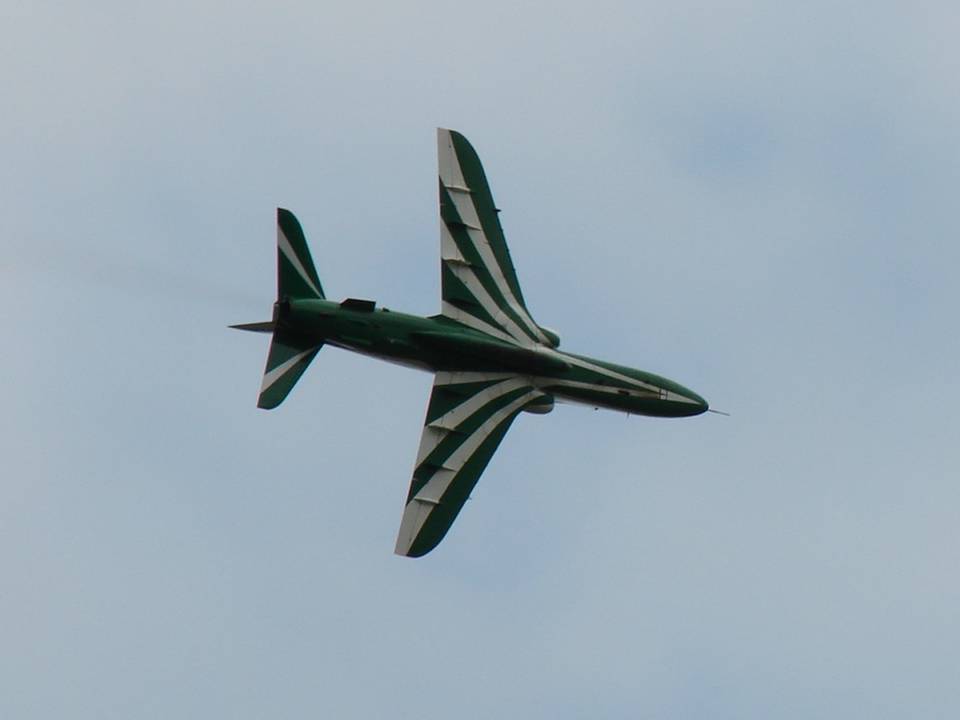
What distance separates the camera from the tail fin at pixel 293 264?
6581cm

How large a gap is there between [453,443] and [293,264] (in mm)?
6704

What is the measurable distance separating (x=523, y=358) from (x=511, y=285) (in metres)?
2.39

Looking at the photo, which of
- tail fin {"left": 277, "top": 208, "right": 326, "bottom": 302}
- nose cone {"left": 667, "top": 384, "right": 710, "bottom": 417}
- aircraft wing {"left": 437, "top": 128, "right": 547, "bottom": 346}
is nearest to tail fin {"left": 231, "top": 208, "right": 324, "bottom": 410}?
tail fin {"left": 277, "top": 208, "right": 326, "bottom": 302}

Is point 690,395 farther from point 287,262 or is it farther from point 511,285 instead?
point 287,262

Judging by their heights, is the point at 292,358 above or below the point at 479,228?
below

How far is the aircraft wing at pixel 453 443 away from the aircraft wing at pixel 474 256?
60.1 inches

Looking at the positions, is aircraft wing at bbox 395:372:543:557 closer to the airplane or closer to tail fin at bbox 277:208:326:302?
the airplane

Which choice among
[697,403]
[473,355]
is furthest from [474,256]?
[697,403]

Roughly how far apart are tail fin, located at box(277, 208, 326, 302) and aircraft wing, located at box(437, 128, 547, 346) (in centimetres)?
385

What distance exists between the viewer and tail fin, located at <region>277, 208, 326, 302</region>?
216 ft

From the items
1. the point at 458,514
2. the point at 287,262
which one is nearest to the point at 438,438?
the point at 458,514

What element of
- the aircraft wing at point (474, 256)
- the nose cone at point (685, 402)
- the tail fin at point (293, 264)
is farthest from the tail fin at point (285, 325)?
the nose cone at point (685, 402)

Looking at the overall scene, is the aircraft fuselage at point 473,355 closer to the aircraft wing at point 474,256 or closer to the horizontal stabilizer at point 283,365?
the horizontal stabilizer at point 283,365

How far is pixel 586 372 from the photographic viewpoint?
6781 cm
